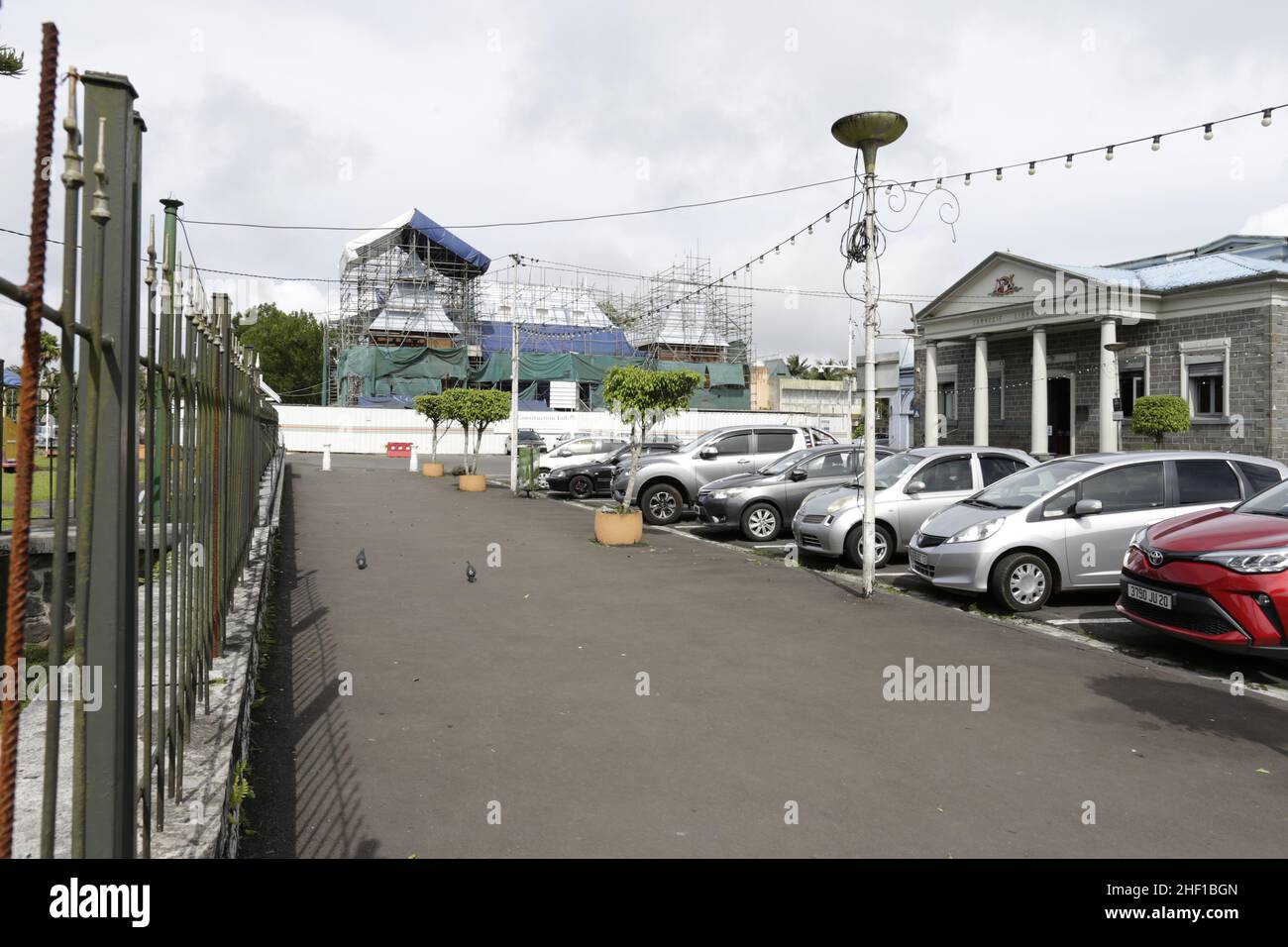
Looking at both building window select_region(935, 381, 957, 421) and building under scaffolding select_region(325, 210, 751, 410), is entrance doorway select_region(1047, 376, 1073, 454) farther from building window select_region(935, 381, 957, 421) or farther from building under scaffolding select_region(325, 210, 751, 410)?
building under scaffolding select_region(325, 210, 751, 410)

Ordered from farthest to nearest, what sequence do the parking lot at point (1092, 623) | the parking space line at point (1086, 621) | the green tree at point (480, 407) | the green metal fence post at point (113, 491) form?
the green tree at point (480, 407), the parking space line at point (1086, 621), the parking lot at point (1092, 623), the green metal fence post at point (113, 491)

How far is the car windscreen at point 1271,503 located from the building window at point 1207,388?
68.8 ft

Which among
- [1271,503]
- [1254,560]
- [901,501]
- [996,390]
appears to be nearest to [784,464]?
[901,501]

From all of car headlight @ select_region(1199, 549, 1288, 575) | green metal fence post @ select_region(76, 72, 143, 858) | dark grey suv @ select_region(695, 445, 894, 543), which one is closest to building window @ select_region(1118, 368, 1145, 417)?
dark grey suv @ select_region(695, 445, 894, 543)

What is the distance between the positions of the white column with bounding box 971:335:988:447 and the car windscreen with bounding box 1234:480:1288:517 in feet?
81.0

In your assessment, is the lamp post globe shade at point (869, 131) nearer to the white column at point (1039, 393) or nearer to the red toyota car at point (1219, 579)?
the red toyota car at point (1219, 579)

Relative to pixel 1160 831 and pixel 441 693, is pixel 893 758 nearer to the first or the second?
pixel 1160 831

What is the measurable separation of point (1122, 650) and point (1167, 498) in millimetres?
2470

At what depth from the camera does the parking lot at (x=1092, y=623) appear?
7.16 meters

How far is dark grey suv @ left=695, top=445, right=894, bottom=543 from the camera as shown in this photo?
14789 millimetres

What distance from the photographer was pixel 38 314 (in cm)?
155

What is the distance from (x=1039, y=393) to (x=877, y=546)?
20332 millimetres

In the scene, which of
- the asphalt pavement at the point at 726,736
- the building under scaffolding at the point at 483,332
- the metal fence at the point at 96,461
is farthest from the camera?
the building under scaffolding at the point at 483,332

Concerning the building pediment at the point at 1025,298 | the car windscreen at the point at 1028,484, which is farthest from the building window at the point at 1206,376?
the car windscreen at the point at 1028,484
